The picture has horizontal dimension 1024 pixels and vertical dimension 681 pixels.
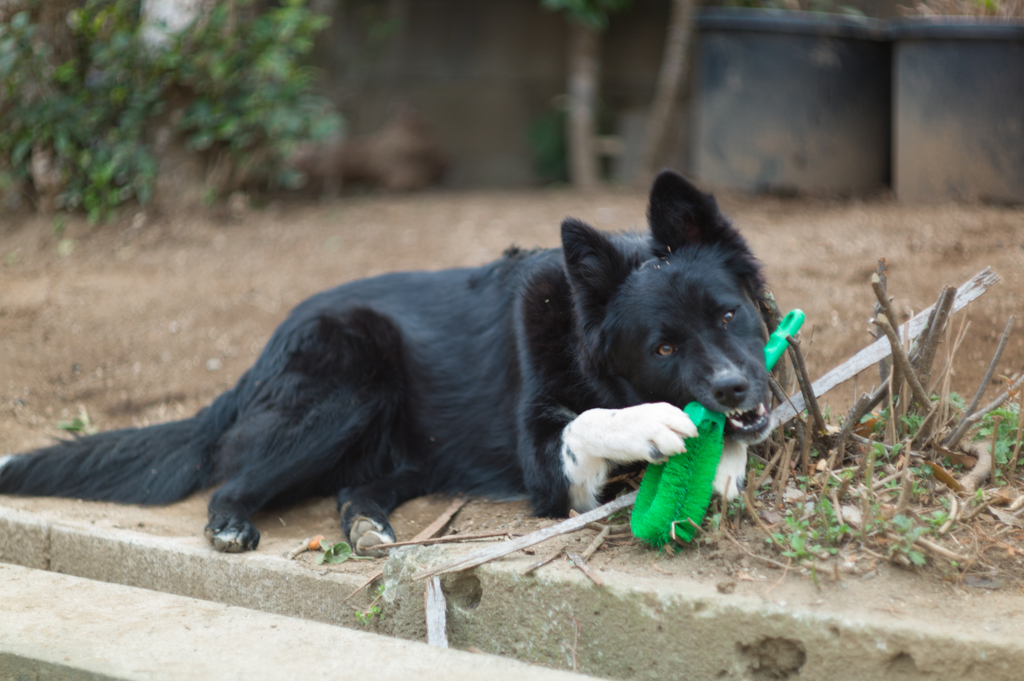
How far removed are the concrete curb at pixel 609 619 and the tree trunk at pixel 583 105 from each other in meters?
6.75

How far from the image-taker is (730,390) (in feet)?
7.98

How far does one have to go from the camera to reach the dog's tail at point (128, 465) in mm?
3434

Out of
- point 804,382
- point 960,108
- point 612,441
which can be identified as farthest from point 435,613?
point 960,108

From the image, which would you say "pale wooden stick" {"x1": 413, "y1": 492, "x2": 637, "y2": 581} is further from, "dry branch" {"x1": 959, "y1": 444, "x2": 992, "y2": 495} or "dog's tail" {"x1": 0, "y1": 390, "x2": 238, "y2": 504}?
"dog's tail" {"x1": 0, "y1": 390, "x2": 238, "y2": 504}

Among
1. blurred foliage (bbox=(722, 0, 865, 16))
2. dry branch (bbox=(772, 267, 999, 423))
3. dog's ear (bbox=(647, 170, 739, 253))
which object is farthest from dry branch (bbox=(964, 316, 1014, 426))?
blurred foliage (bbox=(722, 0, 865, 16))

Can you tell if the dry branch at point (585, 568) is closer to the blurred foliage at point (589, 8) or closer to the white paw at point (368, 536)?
the white paw at point (368, 536)

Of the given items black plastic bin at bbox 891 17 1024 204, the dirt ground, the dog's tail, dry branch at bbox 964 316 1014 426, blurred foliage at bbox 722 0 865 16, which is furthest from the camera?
blurred foliage at bbox 722 0 865 16

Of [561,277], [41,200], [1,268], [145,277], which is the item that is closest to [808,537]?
[561,277]

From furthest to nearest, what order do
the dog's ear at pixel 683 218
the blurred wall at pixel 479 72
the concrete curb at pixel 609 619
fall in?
the blurred wall at pixel 479 72 < the dog's ear at pixel 683 218 < the concrete curb at pixel 609 619

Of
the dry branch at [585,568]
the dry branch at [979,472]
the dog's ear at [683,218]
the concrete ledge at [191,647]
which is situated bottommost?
the concrete ledge at [191,647]

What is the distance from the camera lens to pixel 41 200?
7168 mm

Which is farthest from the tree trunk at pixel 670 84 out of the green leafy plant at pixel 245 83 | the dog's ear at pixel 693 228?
the dog's ear at pixel 693 228

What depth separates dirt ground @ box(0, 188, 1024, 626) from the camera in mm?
3236

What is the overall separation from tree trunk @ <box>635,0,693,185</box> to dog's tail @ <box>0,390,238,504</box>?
5609 mm
